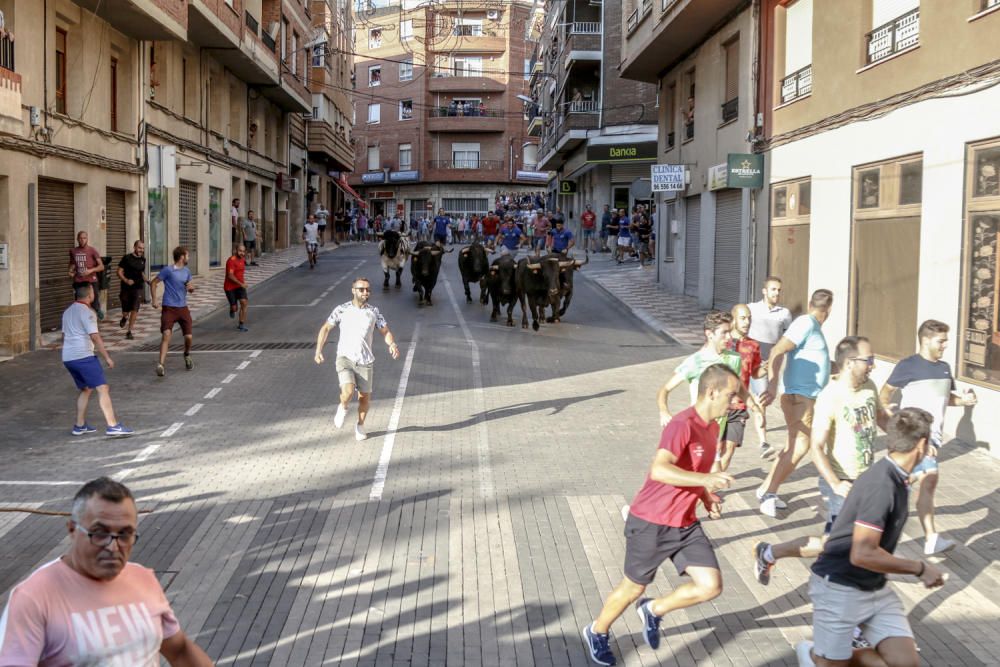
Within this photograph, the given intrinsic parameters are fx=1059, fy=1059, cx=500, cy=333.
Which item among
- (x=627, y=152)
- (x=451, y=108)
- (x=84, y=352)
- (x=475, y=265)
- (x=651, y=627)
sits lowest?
(x=651, y=627)

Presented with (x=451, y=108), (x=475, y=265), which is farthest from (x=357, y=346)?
(x=451, y=108)

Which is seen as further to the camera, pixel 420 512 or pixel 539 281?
pixel 539 281

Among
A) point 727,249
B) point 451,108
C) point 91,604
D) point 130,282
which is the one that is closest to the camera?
point 91,604

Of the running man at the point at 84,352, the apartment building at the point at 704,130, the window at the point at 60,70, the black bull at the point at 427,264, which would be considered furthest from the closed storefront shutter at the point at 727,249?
the running man at the point at 84,352

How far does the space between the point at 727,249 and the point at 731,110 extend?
9.41 ft

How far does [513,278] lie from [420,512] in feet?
42.4

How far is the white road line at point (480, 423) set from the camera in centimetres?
920

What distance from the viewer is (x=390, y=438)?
36.0ft

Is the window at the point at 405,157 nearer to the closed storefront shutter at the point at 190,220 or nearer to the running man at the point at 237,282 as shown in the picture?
the closed storefront shutter at the point at 190,220

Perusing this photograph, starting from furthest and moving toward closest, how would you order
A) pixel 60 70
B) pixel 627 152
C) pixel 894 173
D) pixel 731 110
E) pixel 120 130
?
pixel 627 152
pixel 120 130
pixel 731 110
pixel 60 70
pixel 894 173

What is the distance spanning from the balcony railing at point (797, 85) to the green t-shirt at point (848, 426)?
11424mm

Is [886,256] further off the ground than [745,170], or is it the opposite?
[745,170]

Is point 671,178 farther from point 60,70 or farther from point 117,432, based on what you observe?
Result: point 117,432

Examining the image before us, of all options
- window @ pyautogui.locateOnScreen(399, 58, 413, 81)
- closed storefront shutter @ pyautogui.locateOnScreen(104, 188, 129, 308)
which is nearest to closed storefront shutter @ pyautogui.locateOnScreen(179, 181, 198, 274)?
closed storefront shutter @ pyautogui.locateOnScreen(104, 188, 129, 308)
